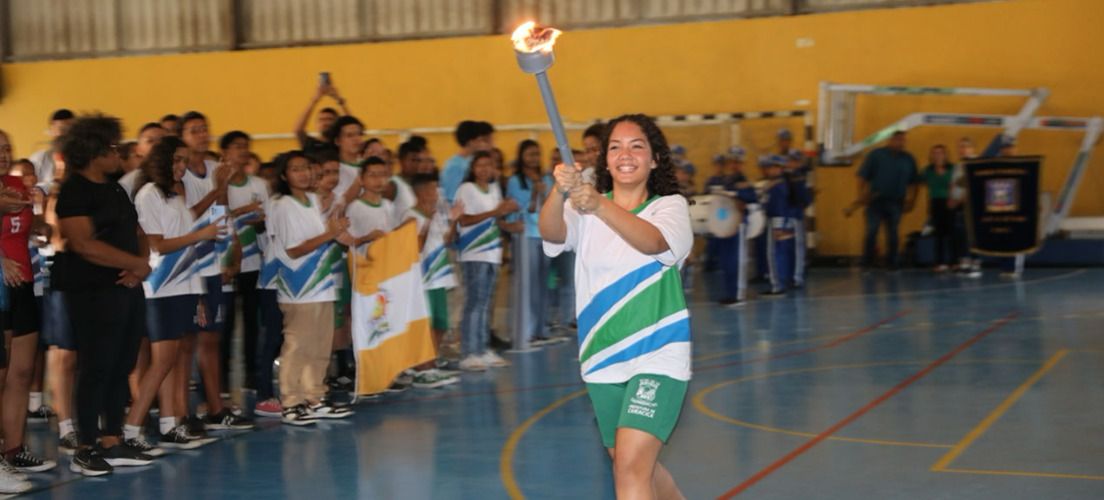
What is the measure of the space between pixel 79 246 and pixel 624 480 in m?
3.45

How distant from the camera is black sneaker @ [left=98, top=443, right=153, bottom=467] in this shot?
6898mm

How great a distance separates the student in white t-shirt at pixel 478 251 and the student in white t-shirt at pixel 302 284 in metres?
2.04

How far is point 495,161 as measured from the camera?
35.2 feet

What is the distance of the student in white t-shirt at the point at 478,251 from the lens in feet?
33.6

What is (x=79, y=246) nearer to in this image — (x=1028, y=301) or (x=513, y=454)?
(x=513, y=454)

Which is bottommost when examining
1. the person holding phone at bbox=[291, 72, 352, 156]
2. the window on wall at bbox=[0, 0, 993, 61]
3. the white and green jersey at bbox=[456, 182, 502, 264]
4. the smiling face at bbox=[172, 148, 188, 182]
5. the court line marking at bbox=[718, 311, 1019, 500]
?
the court line marking at bbox=[718, 311, 1019, 500]

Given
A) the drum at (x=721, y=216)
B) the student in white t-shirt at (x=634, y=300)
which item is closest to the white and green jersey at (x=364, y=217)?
the student in white t-shirt at (x=634, y=300)

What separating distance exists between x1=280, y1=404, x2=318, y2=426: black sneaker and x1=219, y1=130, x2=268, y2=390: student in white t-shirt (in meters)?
1.06

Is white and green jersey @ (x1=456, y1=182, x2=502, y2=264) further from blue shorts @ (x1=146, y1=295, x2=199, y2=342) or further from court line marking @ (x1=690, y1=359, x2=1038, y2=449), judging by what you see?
blue shorts @ (x1=146, y1=295, x2=199, y2=342)

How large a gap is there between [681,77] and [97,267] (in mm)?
14340

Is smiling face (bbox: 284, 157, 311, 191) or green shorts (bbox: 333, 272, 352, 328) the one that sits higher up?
smiling face (bbox: 284, 157, 311, 191)

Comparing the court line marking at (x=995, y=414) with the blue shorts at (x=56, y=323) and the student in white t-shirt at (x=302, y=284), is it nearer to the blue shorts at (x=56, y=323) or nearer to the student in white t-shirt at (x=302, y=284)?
the student in white t-shirt at (x=302, y=284)

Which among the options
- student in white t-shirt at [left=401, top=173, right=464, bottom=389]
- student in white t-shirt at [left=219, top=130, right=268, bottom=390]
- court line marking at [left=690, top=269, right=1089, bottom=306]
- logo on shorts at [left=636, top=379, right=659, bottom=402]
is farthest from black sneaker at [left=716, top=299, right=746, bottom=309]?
logo on shorts at [left=636, top=379, right=659, bottom=402]

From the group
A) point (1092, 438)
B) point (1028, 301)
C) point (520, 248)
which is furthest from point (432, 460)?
point (1028, 301)
